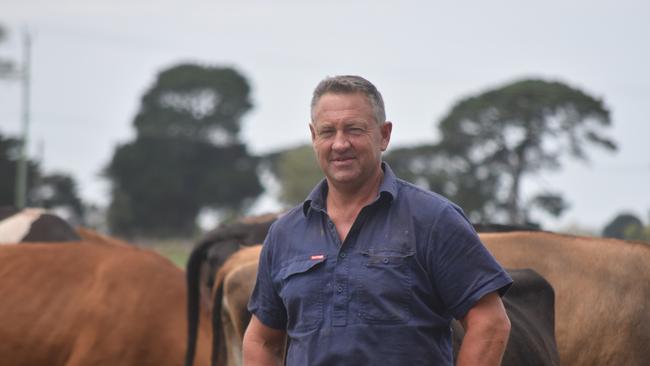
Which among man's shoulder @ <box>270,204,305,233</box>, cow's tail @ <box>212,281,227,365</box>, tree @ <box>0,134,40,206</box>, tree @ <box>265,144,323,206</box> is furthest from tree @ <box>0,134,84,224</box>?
man's shoulder @ <box>270,204,305,233</box>

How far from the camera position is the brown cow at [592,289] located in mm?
7680

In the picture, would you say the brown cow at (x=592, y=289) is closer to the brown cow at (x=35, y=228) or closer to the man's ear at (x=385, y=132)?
the man's ear at (x=385, y=132)

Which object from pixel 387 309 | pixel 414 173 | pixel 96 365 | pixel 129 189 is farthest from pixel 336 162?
pixel 129 189

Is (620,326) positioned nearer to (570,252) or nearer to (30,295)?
(570,252)

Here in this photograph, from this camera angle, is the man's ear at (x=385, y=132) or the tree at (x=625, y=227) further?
the tree at (x=625, y=227)

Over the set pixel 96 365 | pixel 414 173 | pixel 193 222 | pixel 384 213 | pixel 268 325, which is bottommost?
pixel 193 222

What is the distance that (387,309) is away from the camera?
4199mm

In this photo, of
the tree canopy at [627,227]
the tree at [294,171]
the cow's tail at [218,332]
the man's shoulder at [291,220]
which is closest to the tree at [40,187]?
the tree at [294,171]

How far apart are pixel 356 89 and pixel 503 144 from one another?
30.9m

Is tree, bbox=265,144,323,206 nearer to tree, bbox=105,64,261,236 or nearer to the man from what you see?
tree, bbox=105,64,261,236

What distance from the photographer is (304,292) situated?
4.31 meters

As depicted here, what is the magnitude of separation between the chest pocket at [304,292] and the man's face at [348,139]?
0.95 feet

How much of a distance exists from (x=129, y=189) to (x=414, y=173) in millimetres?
34303

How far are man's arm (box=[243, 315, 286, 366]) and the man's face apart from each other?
2.02 feet
